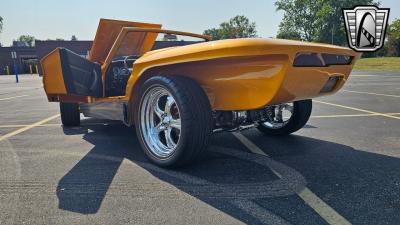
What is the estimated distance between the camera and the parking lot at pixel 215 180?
8.13ft

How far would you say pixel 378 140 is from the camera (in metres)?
4.54

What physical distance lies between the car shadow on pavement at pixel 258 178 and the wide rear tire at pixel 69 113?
5.19 feet

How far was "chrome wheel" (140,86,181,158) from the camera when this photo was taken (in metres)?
3.62

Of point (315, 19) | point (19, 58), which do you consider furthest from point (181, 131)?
point (315, 19)

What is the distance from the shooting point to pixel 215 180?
10.3 feet

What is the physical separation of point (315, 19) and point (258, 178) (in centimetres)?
9142

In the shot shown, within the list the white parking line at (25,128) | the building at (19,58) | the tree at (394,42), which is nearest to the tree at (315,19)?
the tree at (394,42)

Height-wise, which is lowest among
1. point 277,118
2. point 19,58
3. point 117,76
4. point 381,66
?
point 381,66

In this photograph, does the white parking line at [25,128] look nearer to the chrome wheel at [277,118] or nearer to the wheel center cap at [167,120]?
the wheel center cap at [167,120]

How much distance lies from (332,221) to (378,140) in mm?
2650

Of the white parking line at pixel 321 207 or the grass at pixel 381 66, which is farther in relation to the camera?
the grass at pixel 381 66

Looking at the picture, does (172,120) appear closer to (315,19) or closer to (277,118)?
(277,118)

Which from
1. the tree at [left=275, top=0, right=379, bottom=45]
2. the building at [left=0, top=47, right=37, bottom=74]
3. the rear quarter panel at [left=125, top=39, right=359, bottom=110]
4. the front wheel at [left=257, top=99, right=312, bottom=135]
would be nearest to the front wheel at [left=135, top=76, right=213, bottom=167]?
the rear quarter panel at [left=125, top=39, right=359, bottom=110]

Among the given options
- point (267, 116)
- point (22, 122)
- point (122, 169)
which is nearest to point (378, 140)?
point (267, 116)
